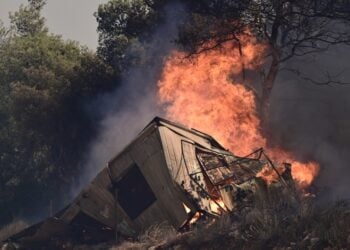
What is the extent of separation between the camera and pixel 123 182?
20.5 metres

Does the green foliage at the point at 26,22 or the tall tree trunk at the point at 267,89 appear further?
the green foliage at the point at 26,22

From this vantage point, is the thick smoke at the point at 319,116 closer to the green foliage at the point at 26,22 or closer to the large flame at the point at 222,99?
the large flame at the point at 222,99

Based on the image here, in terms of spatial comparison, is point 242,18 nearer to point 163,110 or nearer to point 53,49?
point 163,110

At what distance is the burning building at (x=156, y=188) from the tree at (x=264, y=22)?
8.35 meters

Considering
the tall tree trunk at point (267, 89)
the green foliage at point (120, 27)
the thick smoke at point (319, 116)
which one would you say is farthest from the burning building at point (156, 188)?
the green foliage at point (120, 27)

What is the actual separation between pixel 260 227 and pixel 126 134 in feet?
72.3

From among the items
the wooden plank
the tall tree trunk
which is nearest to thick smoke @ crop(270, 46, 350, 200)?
the tall tree trunk

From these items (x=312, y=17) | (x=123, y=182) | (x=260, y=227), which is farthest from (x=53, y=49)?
(x=260, y=227)

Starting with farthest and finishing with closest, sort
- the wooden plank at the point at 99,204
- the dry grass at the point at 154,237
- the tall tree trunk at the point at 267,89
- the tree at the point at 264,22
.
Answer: the tall tree trunk at the point at 267,89 < the tree at the point at 264,22 < the wooden plank at the point at 99,204 < the dry grass at the point at 154,237

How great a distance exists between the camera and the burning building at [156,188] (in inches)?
742

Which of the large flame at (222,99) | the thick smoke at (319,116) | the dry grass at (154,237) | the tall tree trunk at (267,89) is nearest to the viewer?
the dry grass at (154,237)

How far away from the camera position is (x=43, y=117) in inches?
1389

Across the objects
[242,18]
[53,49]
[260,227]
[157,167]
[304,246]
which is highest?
[53,49]

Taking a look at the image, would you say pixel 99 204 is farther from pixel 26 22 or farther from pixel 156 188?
pixel 26 22
